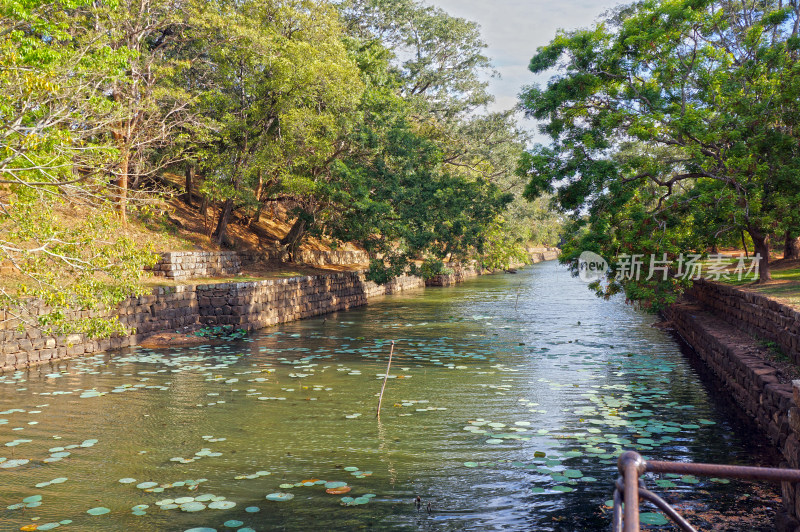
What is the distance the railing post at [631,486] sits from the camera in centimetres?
200

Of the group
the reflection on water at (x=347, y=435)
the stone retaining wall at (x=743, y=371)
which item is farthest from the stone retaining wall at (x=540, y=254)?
the reflection on water at (x=347, y=435)

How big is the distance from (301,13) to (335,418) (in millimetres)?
17512

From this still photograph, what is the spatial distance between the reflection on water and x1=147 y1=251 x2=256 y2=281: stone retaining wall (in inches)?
231

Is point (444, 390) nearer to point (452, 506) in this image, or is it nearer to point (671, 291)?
point (452, 506)

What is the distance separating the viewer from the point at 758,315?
11.3 metres

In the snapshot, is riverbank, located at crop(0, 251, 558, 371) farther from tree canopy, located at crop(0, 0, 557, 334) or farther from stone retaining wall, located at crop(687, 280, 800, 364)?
stone retaining wall, located at crop(687, 280, 800, 364)

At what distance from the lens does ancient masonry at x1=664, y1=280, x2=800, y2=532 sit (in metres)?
5.31

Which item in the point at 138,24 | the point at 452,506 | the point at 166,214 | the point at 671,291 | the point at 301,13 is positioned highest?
the point at 301,13

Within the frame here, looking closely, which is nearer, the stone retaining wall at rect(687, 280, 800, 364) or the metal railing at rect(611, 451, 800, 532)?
the metal railing at rect(611, 451, 800, 532)

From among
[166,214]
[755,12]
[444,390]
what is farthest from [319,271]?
[755,12]

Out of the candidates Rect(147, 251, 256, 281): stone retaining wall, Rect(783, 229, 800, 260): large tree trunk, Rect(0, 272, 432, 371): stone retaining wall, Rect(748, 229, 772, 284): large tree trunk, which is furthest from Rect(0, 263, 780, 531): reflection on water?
Rect(783, 229, 800, 260): large tree trunk

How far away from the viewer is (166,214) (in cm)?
2438

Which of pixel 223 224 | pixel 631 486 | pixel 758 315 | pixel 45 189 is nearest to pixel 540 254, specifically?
pixel 223 224

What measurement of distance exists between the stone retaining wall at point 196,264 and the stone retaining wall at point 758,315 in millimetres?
15608
